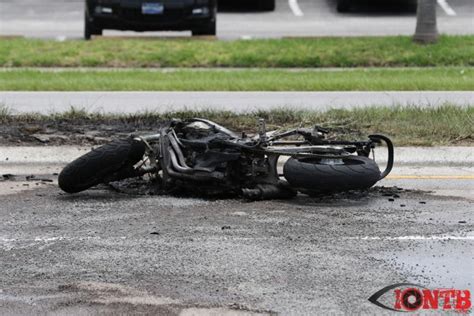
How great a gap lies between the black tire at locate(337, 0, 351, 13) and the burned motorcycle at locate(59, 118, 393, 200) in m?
16.8

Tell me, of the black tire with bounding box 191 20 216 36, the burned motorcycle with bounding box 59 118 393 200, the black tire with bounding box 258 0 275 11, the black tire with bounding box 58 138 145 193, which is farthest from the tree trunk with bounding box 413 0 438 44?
the black tire with bounding box 58 138 145 193

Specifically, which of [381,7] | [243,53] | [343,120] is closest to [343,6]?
[381,7]

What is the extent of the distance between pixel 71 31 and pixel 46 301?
17225mm

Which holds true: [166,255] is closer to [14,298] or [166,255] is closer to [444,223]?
[14,298]

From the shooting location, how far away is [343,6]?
25344mm

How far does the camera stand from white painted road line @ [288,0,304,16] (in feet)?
83.3

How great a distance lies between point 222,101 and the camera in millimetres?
13391

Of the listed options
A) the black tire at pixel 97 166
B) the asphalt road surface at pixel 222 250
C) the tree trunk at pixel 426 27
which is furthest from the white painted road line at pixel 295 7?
the black tire at pixel 97 166

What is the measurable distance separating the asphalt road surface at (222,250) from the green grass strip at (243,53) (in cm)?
865

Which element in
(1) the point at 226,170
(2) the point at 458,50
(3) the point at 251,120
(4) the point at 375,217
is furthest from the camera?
(2) the point at 458,50

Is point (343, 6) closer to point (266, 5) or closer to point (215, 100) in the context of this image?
point (266, 5)

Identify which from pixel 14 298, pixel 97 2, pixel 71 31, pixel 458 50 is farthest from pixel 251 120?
pixel 71 31

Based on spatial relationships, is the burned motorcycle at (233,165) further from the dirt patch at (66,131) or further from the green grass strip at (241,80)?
the green grass strip at (241,80)

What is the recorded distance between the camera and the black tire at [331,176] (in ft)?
26.8
